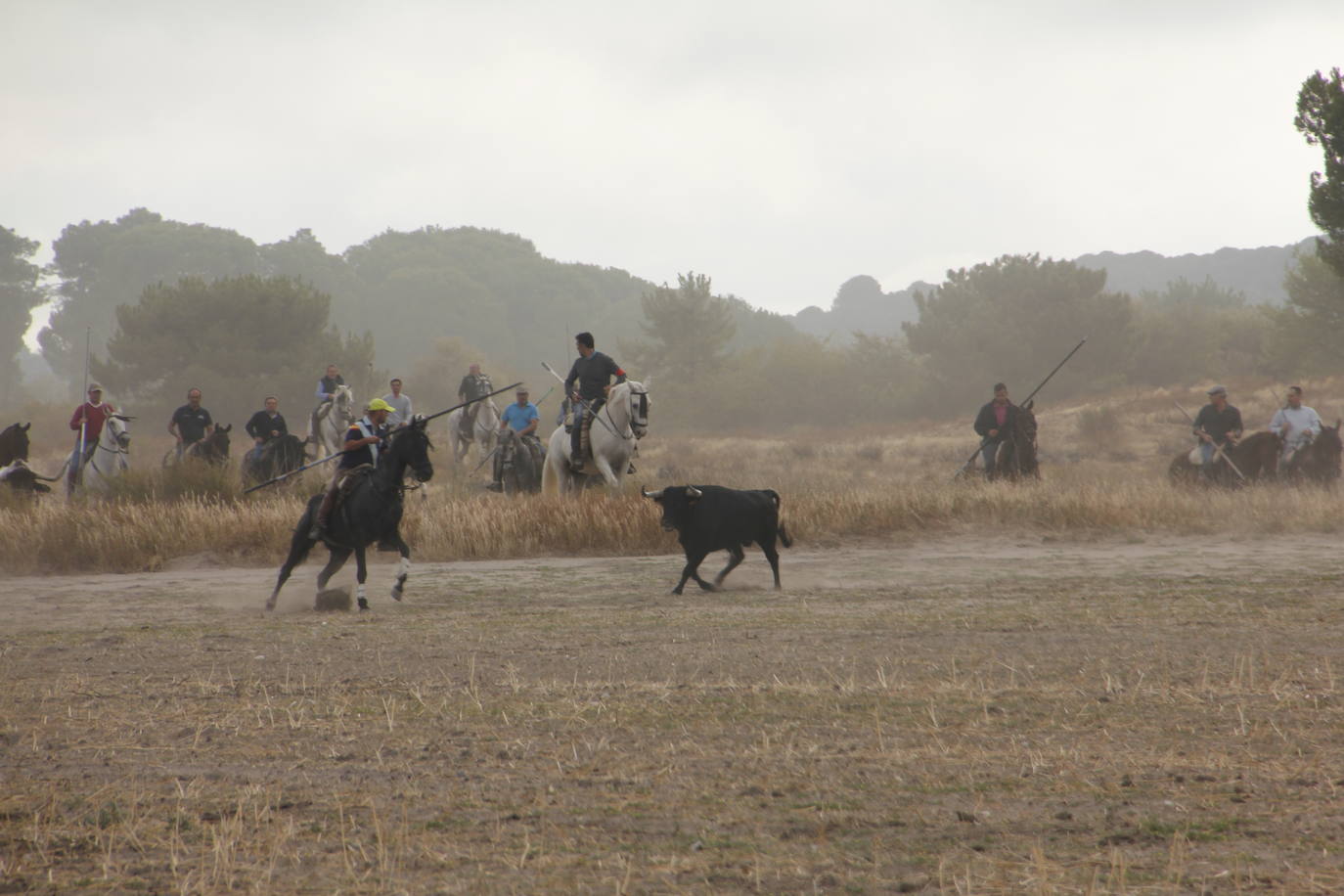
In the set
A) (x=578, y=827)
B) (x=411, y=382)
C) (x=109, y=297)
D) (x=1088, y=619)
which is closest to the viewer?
(x=578, y=827)

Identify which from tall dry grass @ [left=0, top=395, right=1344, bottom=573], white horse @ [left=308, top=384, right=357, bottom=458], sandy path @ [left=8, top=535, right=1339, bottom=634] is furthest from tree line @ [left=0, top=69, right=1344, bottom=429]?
white horse @ [left=308, top=384, right=357, bottom=458]

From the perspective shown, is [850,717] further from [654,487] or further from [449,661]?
[654,487]

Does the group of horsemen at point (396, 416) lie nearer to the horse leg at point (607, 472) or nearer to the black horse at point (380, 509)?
the horse leg at point (607, 472)

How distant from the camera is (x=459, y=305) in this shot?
96.6 meters

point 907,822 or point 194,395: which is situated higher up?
point 194,395

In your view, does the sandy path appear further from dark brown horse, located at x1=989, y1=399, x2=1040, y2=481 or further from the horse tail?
dark brown horse, located at x1=989, y1=399, x2=1040, y2=481

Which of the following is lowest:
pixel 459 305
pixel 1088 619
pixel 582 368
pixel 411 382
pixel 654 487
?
pixel 1088 619

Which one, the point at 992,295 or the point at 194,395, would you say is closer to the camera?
the point at 194,395

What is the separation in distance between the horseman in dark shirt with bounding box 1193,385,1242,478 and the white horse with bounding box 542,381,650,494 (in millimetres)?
8387

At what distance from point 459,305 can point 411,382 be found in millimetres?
30540

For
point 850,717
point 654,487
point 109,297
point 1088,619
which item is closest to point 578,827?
point 850,717

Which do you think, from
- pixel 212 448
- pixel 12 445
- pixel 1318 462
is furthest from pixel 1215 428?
pixel 12 445

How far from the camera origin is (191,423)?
65.7ft

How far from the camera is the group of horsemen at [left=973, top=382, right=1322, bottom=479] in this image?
18.1 metres
